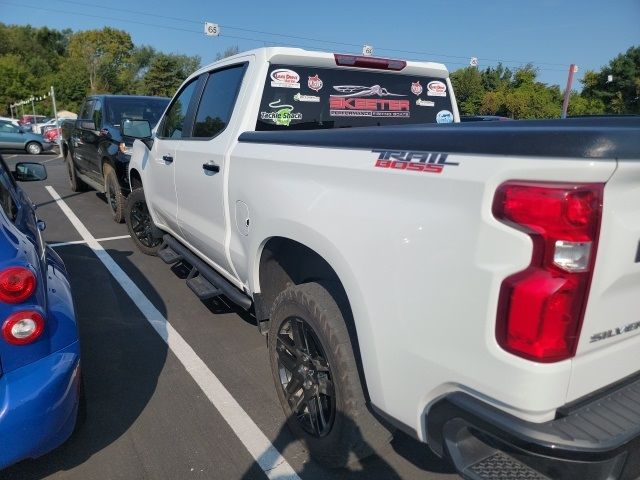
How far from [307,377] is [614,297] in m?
1.46

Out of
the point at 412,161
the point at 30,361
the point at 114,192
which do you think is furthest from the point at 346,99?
the point at 114,192

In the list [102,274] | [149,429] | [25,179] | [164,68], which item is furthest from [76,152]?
[164,68]

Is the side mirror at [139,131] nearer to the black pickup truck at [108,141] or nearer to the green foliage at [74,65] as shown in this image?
the black pickup truck at [108,141]

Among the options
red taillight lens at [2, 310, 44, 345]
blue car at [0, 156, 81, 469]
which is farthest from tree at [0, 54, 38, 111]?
→ red taillight lens at [2, 310, 44, 345]

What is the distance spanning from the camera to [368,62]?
3.43m

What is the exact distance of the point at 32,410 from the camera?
1950 millimetres

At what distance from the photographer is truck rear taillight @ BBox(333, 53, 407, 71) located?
3.33 m

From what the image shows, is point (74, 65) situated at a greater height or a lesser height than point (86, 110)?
greater

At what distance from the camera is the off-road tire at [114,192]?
7012mm

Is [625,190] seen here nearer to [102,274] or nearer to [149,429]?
[149,429]

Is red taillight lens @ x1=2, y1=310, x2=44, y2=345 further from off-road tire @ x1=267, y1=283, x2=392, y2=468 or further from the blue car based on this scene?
off-road tire @ x1=267, y1=283, x2=392, y2=468

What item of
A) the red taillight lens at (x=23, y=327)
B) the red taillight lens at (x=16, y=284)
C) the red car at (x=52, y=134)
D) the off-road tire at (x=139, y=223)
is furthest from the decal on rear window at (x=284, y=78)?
the red car at (x=52, y=134)

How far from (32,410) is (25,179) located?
262 centimetres

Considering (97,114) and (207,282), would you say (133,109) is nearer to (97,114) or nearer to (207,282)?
(97,114)
